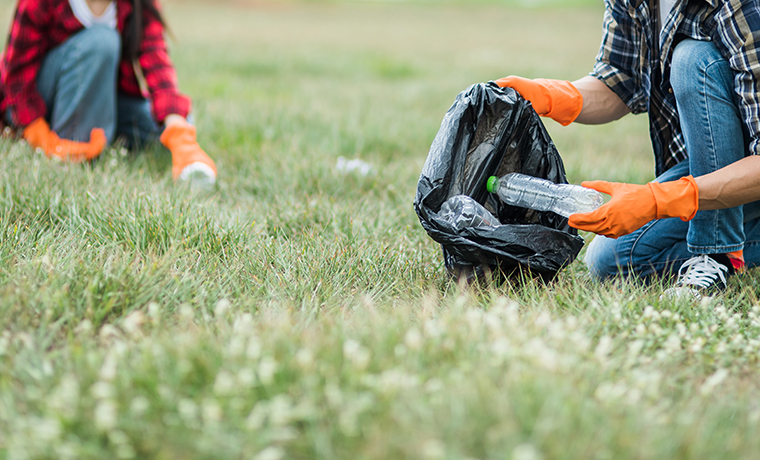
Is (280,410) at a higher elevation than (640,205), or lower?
lower

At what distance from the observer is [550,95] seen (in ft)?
7.21

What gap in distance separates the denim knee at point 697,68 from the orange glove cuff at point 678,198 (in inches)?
14.7

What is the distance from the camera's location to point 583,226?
6.28 feet

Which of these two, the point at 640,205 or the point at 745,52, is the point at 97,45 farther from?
the point at 745,52

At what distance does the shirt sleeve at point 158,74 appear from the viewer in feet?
10.7

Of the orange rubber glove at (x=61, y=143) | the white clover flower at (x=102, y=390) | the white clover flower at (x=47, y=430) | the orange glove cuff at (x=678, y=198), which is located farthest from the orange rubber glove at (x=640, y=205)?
the orange rubber glove at (x=61, y=143)

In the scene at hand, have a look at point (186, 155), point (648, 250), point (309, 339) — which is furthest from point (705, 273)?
point (186, 155)

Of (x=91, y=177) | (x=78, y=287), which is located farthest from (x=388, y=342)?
(x=91, y=177)

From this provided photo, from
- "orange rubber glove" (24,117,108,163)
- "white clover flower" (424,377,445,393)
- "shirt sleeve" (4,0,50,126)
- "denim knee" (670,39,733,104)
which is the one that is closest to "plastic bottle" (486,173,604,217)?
"denim knee" (670,39,733,104)

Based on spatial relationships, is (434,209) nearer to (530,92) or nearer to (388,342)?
(530,92)

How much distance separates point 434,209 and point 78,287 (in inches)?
47.0

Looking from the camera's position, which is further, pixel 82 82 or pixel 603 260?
pixel 82 82

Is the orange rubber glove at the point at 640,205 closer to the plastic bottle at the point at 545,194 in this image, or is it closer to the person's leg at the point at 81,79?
the plastic bottle at the point at 545,194

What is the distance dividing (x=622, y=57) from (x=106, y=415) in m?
2.25
